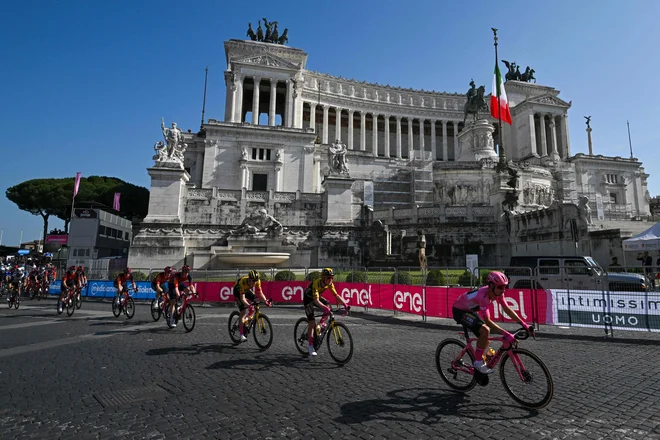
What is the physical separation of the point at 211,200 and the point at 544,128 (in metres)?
80.9

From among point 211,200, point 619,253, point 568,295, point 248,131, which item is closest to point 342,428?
point 568,295

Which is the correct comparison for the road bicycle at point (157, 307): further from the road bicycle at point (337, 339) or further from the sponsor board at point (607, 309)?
the sponsor board at point (607, 309)

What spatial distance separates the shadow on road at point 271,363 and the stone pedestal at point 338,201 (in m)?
23.5

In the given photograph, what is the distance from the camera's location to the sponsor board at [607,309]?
10.2 meters

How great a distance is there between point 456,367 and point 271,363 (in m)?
3.90

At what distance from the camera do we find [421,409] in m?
5.18

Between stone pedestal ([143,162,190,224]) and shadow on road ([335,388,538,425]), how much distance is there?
27554mm

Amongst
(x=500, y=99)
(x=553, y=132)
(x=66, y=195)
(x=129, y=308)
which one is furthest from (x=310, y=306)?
(x=553, y=132)

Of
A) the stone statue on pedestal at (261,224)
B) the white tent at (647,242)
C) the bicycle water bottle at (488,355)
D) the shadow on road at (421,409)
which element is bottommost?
the shadow on road at (421,409)

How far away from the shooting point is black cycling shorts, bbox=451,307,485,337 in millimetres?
5583

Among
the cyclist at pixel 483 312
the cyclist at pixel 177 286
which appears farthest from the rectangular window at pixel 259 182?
the cyclist at pixel 483 312

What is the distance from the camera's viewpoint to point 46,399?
561 cm

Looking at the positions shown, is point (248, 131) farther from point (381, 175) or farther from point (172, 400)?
point (172, 400)

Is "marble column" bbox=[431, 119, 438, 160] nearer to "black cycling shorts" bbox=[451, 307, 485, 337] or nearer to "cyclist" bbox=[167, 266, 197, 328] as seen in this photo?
"cyclist" bbox=[167, 266, 197, 328]
